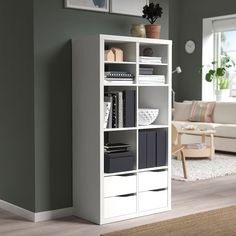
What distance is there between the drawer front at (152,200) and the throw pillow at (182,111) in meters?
5.23

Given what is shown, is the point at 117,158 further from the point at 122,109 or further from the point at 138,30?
the point at 138,30

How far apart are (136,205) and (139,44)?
1.38 m

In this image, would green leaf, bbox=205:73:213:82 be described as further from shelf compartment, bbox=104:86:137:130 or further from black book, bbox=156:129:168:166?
shelf compartment, bbox=104:86:137:130

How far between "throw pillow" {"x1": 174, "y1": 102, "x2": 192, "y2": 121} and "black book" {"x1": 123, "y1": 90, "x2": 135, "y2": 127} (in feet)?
18.0

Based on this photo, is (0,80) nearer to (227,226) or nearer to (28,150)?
(28,150)

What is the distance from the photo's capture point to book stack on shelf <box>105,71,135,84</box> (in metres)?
4.29

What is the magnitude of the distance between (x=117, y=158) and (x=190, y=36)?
6749 millimetres

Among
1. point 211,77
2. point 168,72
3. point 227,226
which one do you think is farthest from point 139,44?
point 211,77

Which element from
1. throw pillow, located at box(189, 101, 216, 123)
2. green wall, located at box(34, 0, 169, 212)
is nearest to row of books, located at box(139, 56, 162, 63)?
green wall, located at box(34, 0, 169, 212)

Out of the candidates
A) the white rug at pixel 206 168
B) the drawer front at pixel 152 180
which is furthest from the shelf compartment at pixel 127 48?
the white rug at pixel 206 168

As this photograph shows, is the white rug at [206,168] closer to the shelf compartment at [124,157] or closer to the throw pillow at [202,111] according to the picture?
the throw pillow at [202,111]

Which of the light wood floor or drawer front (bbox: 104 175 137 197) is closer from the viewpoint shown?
the light wood floor

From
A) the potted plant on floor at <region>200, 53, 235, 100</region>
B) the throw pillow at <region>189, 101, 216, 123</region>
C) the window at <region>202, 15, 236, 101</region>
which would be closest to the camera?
the throw pillow at <region>189, 101, 216, 123</region>

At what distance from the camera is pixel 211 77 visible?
1015cm
